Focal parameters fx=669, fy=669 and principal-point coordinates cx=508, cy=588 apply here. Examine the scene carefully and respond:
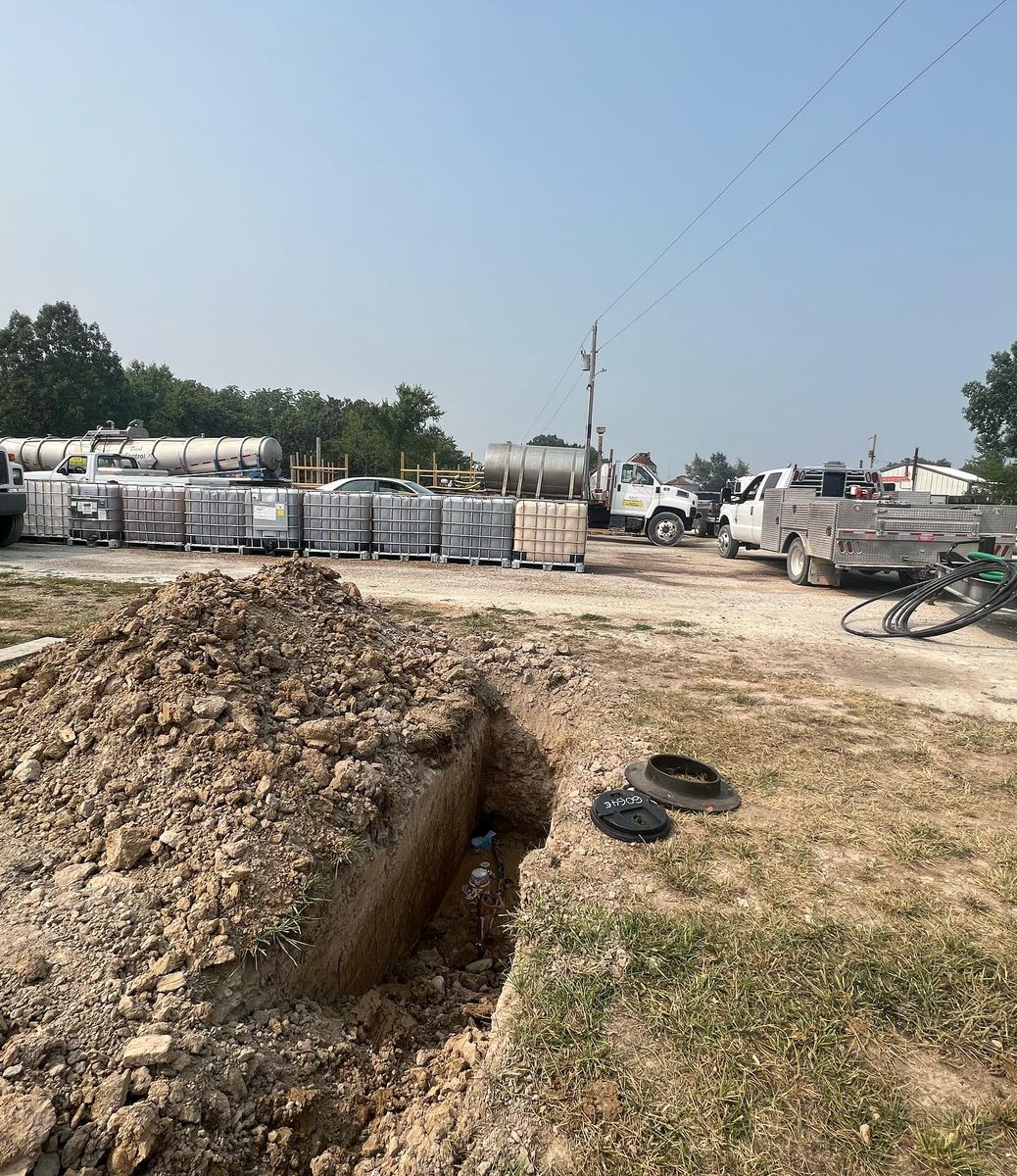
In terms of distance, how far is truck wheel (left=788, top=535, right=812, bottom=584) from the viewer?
40.6 ft

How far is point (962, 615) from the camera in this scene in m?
8.43

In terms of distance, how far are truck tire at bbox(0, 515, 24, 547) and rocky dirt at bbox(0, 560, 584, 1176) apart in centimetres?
1182

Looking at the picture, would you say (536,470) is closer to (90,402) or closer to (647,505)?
(647,505)

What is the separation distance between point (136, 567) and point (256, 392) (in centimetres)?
8191

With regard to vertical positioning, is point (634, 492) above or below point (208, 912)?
above

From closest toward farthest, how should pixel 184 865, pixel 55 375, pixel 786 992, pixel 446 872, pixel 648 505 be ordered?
pixel 786 992 < pixel 184 865 < pixel 446 872 < pixel 648 505 < pixel 55 375

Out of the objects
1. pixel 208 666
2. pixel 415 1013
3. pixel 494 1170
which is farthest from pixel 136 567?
pixel 494 1170

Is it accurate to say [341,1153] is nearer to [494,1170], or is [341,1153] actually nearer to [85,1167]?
[494,1170]

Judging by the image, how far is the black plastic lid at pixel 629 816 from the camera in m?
3.31

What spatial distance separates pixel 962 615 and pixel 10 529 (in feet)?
54.8

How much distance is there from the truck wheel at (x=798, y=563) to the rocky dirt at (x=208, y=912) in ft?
32.4

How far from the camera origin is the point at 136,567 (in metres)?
12.0

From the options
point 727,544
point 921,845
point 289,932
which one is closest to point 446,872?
point 289,932

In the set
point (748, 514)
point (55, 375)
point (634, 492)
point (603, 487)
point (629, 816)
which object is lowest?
point (629, 816)
